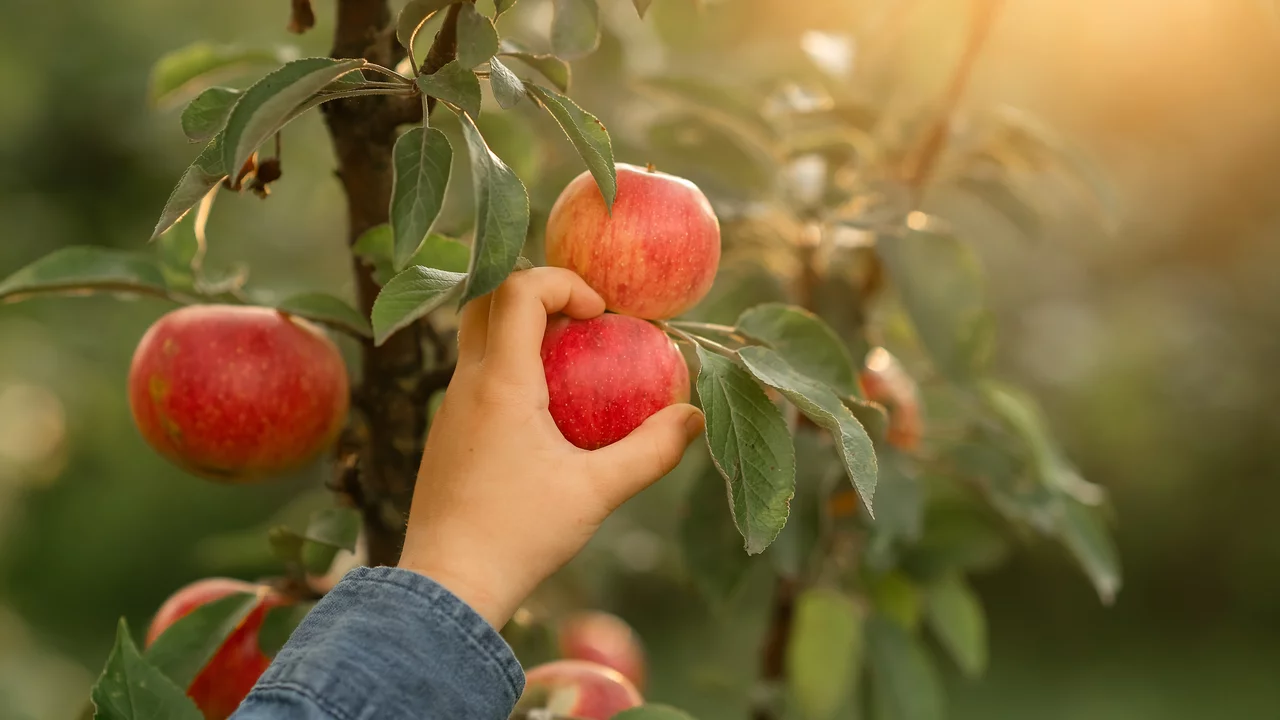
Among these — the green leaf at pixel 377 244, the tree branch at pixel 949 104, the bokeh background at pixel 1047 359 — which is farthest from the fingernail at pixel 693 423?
the bokeh background at pixel 1047 359

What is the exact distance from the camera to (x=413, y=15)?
49 cm

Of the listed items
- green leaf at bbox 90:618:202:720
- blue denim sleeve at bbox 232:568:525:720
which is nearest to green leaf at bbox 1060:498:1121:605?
blue denim sleeve at bbox 232:568:525:720

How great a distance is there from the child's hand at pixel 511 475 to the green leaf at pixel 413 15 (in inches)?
4.9

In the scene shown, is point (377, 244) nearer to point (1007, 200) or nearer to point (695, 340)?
point (695, 340)

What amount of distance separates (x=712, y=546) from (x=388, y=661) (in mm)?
422

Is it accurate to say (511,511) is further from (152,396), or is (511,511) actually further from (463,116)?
(152,396)

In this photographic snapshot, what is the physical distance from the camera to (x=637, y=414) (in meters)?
0.55

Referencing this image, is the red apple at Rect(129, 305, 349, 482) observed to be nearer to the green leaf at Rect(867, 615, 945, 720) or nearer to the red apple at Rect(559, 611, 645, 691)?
the red apple at Rect(559, 611, 645, 691)

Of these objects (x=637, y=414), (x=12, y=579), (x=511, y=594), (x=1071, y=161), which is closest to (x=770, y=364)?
(x=637, y=414)

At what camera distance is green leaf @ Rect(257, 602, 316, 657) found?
2.25 ft

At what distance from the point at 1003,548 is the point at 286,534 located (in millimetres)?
669

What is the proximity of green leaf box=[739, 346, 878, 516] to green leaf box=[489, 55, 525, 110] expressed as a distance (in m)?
0.17

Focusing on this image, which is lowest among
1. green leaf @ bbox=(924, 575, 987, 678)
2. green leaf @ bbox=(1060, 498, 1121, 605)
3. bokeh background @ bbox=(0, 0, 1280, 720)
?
bokeh background @ bbox=(0, 0, 1280, 720)

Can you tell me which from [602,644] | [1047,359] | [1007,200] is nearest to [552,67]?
[1007,200]
